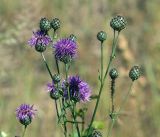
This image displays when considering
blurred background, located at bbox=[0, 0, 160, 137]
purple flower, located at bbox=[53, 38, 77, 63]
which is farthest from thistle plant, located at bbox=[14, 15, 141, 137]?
blurred background, located at bbox=[0, 0, 160, 137]

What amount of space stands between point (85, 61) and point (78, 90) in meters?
4.59

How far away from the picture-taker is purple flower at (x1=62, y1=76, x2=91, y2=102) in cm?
347

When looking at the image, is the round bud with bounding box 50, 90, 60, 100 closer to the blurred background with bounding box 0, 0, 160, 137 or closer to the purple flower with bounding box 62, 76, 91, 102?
the purple flower with bounding box 62, 76, 91, 102

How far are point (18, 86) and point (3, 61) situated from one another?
2.86 feet

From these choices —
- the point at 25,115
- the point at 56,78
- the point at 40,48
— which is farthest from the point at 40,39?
the point at 25,115

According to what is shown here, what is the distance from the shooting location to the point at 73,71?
26.6ft

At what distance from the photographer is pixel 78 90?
138 inches

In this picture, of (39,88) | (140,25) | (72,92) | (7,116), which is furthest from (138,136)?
(140,25)

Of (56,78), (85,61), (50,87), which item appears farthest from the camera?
(85,61)

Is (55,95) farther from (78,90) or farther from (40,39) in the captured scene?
(40,39)

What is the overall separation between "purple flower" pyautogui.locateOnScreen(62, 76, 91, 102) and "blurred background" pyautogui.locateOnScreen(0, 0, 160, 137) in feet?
3.23

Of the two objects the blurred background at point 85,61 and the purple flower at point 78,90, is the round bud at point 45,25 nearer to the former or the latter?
the purple flower at point 78,90

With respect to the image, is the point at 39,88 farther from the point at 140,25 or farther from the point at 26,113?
the point at 26,113

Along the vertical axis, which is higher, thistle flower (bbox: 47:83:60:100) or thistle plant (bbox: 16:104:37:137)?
thistle flower (bbox: 47:83:60:100)
